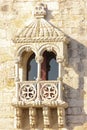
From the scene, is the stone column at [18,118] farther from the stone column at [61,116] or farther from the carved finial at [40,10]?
the carved finial at [40,10]

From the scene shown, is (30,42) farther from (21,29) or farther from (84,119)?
(84,119)

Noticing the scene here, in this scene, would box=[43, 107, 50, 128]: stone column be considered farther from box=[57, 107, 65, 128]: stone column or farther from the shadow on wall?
the shadow on wall

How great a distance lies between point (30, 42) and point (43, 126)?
176 centimetres

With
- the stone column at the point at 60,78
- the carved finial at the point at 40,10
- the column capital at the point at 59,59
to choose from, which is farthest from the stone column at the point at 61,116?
the carved finial at the point at 40,10

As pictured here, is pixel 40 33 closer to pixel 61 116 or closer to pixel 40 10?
pixel 40 10

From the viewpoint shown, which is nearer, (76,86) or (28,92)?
(28,92)

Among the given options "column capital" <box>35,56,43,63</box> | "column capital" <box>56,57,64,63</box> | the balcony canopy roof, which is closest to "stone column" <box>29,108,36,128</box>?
"column capital" <box>35,56,43,63</box>

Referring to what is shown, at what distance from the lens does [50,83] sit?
20.3 metres

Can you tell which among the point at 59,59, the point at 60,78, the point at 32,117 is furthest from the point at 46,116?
the point at 59,59

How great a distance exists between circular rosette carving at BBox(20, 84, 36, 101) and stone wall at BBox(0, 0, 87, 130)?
470 millimetres

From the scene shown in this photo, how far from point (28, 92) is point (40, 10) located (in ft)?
6.04

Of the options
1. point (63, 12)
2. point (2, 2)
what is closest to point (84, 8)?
point (63, 12)

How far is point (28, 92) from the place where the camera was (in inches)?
797

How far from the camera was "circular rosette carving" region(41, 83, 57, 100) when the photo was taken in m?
20.2
